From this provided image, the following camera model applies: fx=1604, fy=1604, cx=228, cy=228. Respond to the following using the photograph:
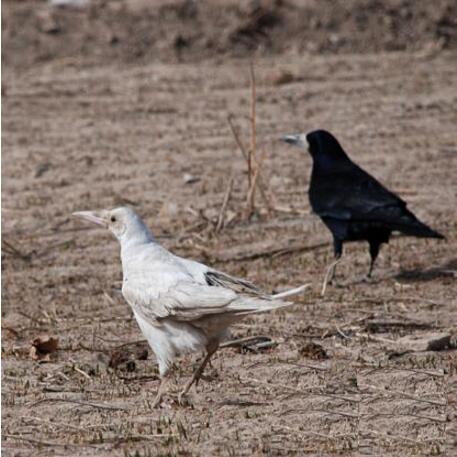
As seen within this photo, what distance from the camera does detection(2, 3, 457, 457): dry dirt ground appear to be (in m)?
7.40

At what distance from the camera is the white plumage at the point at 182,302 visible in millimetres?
7445

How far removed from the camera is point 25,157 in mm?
13547

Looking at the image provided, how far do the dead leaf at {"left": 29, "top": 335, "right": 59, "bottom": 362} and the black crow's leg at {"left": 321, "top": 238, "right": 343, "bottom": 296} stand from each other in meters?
2.05

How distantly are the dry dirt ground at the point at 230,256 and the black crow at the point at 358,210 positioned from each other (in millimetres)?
313

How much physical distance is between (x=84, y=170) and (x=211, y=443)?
20.7 ft

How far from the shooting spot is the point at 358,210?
410 inches

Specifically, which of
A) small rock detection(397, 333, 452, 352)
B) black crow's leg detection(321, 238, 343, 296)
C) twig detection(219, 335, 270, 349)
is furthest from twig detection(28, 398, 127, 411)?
black crow's leg detection(321, 238, 343, 296)

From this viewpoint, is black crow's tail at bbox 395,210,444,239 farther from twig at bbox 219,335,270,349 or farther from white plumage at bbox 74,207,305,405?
white plumage at bbox 74,207,305,405

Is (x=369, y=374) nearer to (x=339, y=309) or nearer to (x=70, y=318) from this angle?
(x=339, y=309)

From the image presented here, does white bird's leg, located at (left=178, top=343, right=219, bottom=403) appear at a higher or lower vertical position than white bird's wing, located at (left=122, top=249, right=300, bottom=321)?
lower

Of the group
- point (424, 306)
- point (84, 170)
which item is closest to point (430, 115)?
point (84, 170)

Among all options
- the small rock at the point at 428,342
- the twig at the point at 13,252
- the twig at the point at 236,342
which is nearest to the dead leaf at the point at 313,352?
the twig at the point at 236,342

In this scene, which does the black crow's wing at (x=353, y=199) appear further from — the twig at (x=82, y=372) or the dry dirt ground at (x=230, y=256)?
the twig at (x=82, y=372)

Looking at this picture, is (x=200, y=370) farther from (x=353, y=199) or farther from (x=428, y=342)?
(x=353, y=199)
